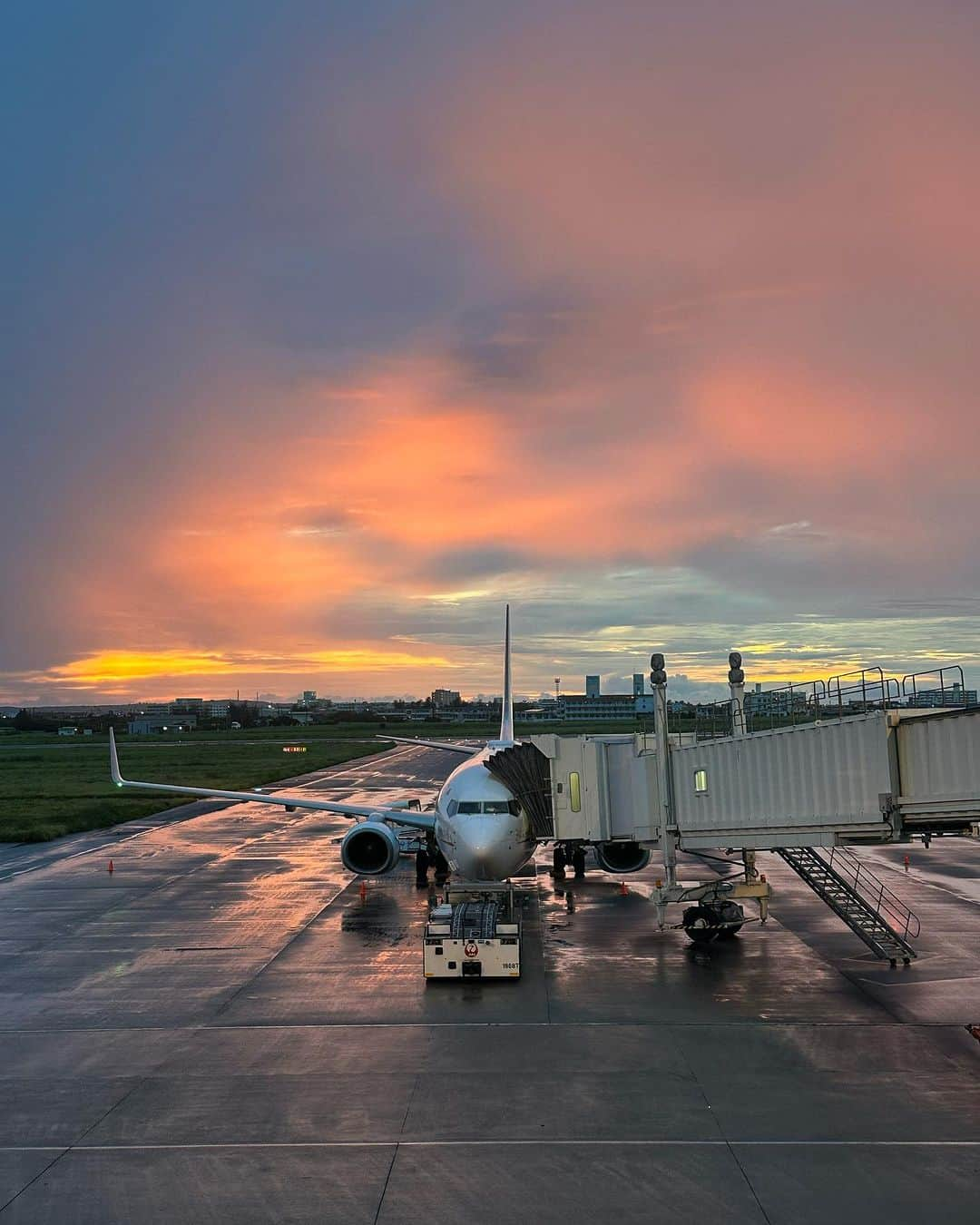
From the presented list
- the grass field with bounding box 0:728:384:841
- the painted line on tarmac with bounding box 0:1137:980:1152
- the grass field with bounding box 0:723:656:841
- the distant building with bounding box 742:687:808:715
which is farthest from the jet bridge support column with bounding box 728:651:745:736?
the grass field with bounding box 0:728:384:841

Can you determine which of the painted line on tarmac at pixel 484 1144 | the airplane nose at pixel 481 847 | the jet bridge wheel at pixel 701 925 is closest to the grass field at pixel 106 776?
the airplane nose at pixel 481 847

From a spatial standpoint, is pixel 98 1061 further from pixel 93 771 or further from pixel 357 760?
pixel 357 760

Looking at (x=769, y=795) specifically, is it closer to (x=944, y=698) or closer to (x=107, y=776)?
(x=944, y=698)

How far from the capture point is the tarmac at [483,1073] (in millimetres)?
12875

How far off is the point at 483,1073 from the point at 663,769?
1098 cm

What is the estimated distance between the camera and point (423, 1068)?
57.2ft

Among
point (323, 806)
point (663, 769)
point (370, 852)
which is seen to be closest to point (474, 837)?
point (663, 769)

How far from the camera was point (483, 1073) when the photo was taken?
1716 centimetres

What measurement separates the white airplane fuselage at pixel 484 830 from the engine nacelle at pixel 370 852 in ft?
13.9

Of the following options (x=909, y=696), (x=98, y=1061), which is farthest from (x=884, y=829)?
(x=98, y=1061)

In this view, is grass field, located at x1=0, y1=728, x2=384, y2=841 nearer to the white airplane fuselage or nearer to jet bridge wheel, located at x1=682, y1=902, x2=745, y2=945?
the white airplane fuselage

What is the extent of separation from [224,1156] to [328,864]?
30056 millimetres

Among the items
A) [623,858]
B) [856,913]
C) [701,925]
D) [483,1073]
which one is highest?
[623,858]

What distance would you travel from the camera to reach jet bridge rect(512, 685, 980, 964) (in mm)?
17438
